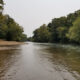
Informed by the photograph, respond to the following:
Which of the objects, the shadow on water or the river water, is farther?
the shadow on water

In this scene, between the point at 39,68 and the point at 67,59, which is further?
the point at 67,59

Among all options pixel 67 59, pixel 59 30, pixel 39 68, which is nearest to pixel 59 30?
pixel 59 30

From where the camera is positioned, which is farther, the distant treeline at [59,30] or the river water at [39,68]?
the distant treeline at [59,30]

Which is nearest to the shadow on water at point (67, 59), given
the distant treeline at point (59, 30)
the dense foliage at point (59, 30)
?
the distant treeline at point (59, 30)

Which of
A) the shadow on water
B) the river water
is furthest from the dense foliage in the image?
the river water

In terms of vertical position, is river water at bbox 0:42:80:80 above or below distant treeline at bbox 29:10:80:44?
below

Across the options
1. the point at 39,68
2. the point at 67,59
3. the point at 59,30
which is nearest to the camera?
the point at 39,68

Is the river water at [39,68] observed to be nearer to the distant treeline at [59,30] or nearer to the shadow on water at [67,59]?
the shadow on water at [67,59]

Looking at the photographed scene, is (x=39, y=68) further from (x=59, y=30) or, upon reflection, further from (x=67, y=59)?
(x=59, y=30)

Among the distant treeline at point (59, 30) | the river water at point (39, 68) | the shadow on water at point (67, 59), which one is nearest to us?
the river water at point (39, 68)

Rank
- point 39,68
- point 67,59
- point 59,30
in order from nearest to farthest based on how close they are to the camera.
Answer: point 39,68
point 67,59
point 59,30

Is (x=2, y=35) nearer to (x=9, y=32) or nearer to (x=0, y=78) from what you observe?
(x=9, y=32)

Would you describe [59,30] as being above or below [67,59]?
above

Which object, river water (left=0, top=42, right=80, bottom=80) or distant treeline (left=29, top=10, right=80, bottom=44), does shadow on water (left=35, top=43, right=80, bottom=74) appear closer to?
river water (left=0, top=42, right=80, bottom=80)
